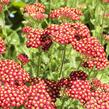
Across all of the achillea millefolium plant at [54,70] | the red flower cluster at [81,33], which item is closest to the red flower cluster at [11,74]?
the achillea millefolium plant at [54,70]

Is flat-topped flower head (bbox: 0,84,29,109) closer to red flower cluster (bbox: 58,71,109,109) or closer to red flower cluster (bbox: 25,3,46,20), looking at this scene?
red flower cluster (bbox: 58,71,109,109)

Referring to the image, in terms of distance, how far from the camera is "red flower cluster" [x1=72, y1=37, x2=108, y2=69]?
690 cm

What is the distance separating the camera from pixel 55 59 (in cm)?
930

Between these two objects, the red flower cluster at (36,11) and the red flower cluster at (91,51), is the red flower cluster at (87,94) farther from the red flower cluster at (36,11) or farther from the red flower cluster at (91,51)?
the red flower cluster at (36,11)

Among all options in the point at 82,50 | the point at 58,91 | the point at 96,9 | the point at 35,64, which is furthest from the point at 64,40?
the point at 96,9

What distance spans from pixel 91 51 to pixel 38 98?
1.16 meters

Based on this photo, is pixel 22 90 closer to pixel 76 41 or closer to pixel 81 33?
pixel 76 41

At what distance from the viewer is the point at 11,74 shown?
6.80 metres

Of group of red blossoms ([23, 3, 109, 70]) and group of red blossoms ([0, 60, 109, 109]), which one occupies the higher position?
group of red blossoms ([23, 3, 109, 70])

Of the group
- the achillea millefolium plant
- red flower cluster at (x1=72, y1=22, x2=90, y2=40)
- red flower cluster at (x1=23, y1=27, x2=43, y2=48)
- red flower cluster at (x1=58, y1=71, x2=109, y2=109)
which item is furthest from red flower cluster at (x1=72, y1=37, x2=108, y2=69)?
red flower cluster at (x1=23, y1=27, x2=43, y2=48)

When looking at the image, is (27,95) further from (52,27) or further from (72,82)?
(52,27)

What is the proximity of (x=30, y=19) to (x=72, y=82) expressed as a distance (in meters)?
2.67

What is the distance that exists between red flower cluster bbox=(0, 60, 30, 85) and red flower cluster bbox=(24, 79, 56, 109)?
0.22 metres

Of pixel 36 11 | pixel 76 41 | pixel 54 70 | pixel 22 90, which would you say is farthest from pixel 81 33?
pixel 36 11
